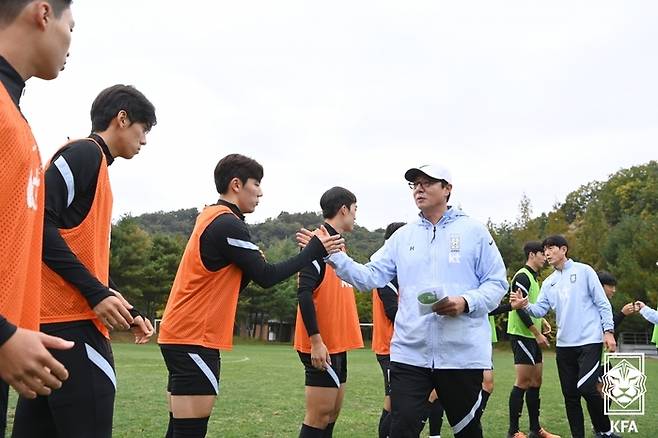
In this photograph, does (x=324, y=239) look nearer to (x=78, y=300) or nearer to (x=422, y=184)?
(x=422, y=184)

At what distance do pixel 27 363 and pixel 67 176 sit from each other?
147 cm

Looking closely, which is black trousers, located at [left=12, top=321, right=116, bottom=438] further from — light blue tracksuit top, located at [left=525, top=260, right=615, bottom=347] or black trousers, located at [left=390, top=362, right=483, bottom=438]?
light blue tracksuit top, located at [left=525, top=260, right=615, bottom=347]

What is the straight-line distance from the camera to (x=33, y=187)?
2.30m

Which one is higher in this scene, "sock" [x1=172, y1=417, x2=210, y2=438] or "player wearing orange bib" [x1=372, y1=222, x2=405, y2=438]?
"player wearing orange bib" [x1=372, y1=222, x2=405, y2=438]

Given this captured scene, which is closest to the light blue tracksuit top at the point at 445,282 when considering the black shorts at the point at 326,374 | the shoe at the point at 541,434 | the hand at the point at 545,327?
the black shorts at the point at 326,374

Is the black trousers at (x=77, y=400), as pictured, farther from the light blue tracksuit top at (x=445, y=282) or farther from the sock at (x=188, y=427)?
the light blue tracksuit top at (x=445, y=282)

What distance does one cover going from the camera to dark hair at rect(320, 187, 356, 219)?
645cm

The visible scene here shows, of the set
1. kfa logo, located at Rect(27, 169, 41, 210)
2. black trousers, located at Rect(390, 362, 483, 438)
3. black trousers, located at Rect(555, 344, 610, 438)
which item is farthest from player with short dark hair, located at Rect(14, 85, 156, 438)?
black trousers, located at Rect(555, 344, 610, 438)

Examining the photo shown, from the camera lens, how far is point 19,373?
1.98 m

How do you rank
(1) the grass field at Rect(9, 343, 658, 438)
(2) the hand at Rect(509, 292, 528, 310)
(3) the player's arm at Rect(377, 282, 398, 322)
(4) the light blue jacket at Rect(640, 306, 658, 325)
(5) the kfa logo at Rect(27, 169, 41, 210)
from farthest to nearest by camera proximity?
(4) the light blue jacket at Rect(640, 306, 658, 325) < (1) the grass field at Rect(9, 343, 658, 438) < (2) the hand at Rect(509, 292, 528, 310) < (3) the player's arm at Rect(377, 282, 398, 322) < (5) the kfa logo at Rect(27, 169, 41, 210)

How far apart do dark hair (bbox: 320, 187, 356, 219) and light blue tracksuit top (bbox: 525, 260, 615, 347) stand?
3.97m

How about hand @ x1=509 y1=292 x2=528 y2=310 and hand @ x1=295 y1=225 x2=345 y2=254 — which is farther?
hand @ x1=509 y1=292 x2=528 y2=310

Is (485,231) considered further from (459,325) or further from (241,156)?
(241,156)

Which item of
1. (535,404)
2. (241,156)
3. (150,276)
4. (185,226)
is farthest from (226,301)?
(185,226)
